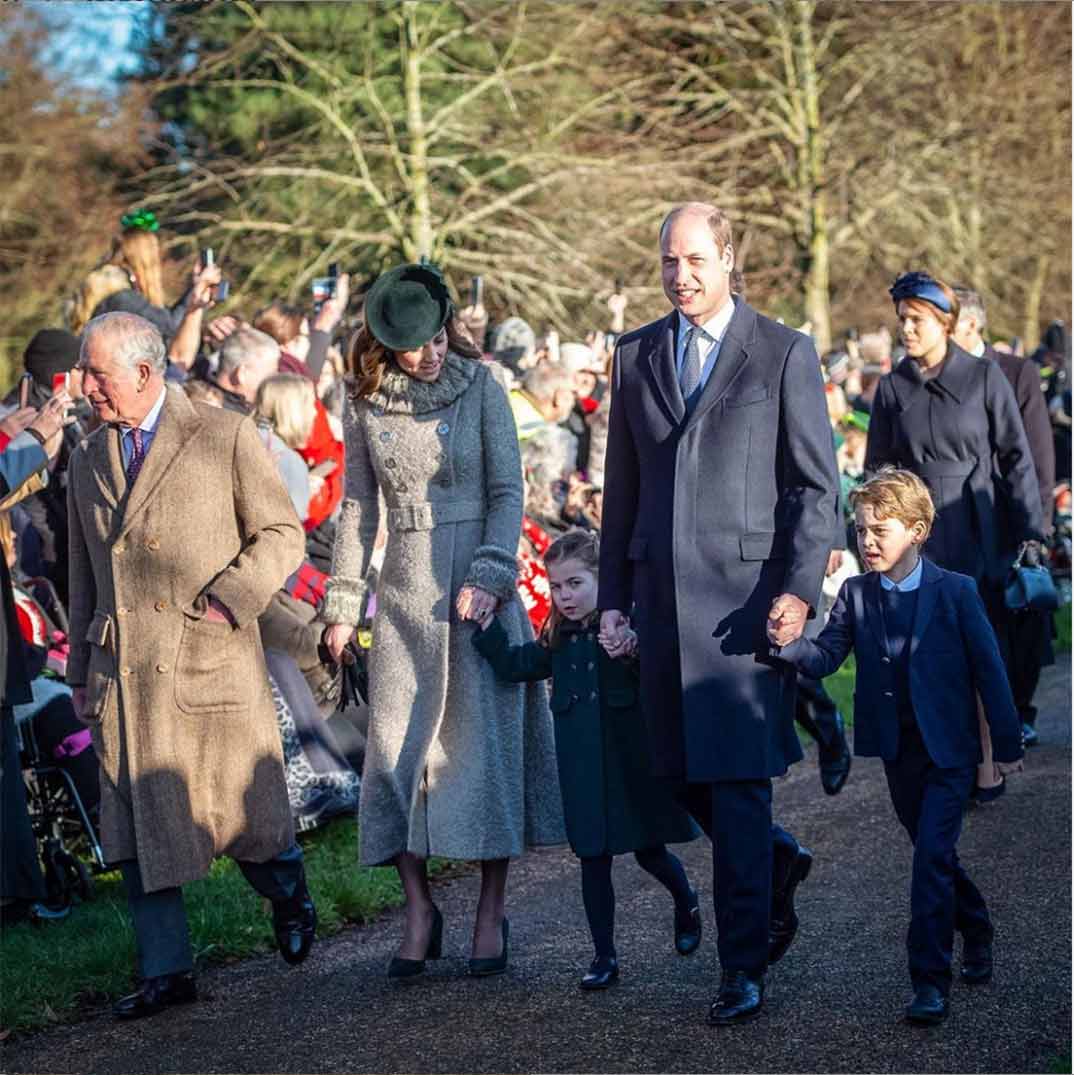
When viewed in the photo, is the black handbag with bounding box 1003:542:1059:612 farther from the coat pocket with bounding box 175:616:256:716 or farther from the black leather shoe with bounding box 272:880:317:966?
the coat pocket with bounding box 175:616:256:716

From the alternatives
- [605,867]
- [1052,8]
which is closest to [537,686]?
[605,867]

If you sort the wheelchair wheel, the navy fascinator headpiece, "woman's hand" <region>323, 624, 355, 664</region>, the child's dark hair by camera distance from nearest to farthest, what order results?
1. the child's dark hair
2. "woman's hand" <region>323, 624, 355, 664</region>
3. the wheelchair wheel
4. the navy fascinator headpiece

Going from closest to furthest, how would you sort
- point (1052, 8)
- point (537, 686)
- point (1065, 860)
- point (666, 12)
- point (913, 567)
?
point (913, 567) < point (537, 686) < point (1065, 860) < point (666, 12) < point (1052, 8)

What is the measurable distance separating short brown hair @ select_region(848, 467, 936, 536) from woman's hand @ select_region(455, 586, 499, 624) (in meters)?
1.11

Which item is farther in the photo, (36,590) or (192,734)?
(36,590)

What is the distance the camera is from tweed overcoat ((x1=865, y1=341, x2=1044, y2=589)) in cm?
796

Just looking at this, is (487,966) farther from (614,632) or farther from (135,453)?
(135,453)

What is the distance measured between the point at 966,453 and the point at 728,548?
2.92m

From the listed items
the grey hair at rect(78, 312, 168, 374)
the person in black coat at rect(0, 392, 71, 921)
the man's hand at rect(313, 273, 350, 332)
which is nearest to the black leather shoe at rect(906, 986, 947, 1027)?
the grey hair at rect(78, 312, 168, 374)

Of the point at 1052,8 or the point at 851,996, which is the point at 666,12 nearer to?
the point at 1052,8

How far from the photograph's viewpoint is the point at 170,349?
31.4ft

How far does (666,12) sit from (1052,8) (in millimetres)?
7843

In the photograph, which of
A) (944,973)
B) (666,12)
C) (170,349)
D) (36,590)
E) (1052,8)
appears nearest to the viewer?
(944,973)

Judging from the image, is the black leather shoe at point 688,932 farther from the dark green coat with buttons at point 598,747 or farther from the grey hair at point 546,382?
the grey hair at point 546,382
